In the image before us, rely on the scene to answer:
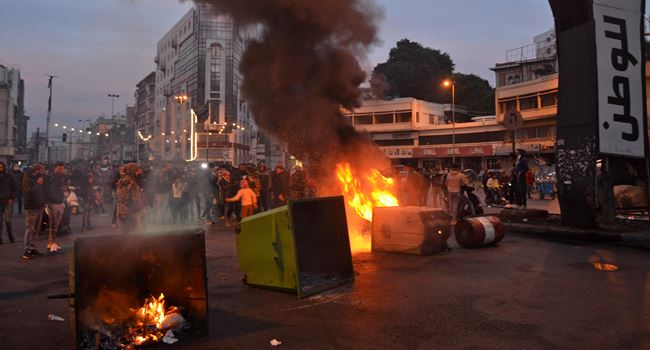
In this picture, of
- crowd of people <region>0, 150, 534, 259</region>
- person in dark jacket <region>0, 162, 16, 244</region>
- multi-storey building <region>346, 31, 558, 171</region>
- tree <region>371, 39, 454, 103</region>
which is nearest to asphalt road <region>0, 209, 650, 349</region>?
crowd of people <region>0, 150, 534, 259</region>

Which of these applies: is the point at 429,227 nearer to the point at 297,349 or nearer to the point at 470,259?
the point at 470,259

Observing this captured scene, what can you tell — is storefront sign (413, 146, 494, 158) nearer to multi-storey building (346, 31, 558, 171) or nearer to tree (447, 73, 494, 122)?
multi-storey building (346, 31, 558, 171)

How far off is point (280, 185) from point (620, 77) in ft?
29.8

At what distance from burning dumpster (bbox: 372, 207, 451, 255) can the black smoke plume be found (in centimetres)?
286

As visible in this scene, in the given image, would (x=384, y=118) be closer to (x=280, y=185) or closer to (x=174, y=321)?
(x=280, y=185)

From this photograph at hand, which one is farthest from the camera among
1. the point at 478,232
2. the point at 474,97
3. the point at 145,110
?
the point at 145,110

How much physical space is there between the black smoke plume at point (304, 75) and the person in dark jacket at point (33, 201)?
15.1ft

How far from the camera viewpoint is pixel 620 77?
9875 mm

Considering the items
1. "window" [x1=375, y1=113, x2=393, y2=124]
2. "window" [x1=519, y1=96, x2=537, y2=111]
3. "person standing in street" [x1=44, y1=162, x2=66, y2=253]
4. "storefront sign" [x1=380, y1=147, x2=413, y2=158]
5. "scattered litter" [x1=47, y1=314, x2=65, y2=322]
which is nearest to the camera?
"scattered litter" [x1=47, y1=314, x2=65, y2=322]

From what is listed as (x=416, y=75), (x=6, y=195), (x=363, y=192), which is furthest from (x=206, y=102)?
(x=363, y=192)

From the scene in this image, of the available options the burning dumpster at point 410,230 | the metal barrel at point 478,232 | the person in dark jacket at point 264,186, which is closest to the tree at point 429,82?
the person in dark jacket at point 264,186

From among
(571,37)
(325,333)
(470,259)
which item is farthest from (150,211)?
(571,37)

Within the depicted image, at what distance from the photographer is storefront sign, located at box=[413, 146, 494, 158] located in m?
42.1

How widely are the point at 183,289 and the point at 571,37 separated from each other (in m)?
9.84
